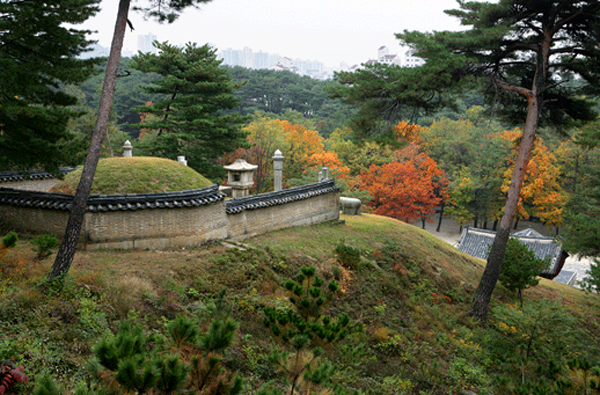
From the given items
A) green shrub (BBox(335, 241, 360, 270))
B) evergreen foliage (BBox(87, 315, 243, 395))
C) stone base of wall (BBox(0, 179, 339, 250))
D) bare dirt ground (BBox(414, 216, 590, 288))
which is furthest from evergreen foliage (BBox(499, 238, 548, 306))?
bare dirt ground (BBox(414, 216, 590, 288))

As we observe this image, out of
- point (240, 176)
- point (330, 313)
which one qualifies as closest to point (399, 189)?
point (240, 176)

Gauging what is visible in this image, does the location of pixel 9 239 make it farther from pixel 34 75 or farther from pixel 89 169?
pixel 34 75

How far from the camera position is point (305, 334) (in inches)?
173

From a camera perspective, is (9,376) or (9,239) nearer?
(9,376)

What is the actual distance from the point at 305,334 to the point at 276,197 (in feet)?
31.1

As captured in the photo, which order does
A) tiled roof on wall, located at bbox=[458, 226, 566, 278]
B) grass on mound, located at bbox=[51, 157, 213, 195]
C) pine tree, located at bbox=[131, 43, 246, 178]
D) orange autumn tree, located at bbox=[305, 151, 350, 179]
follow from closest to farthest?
1. grass on mound, located at bbox=[51, 157, 213, 195]
2. pine tree, located at bbox=[131, 43, 246, 178]
3. tiled roof on wall, located at bbox=[458, 226, 566, 278]
4. orange autumn tree, located at bbox=[305, 151, 350, 179]

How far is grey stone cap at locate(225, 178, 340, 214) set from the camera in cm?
1193

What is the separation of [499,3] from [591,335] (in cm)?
981

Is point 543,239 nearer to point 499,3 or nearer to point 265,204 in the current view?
point 499,3

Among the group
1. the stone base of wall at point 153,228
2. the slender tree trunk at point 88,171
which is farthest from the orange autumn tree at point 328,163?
the slender tree trunk at point 88,171

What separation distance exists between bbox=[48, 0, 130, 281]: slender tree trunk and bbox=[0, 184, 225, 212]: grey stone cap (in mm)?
2041

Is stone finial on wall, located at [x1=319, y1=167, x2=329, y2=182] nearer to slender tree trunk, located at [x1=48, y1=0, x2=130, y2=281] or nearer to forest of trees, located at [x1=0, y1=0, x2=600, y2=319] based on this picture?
forest of trees, located at [x1=0, y1=0, x2=600, y2=319]

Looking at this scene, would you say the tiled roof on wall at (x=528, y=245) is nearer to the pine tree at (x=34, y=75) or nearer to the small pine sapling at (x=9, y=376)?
the pine tree at (x=34, y=75)

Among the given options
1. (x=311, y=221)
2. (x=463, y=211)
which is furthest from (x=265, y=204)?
(x=463, y=211)
